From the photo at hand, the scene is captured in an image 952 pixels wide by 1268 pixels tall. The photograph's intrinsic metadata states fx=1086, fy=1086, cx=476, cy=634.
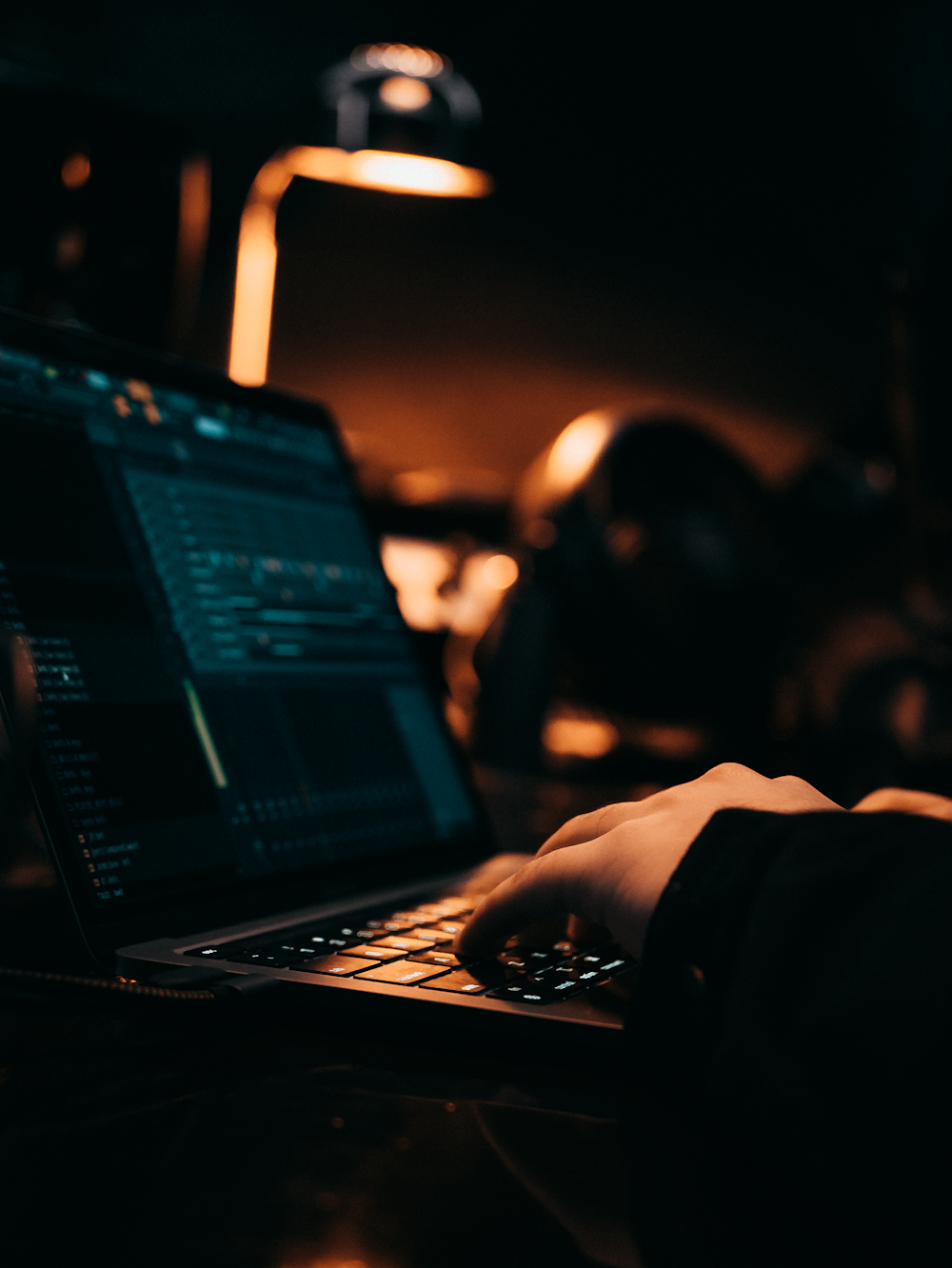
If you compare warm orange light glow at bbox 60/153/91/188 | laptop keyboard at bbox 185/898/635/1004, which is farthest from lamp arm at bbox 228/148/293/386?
laptop keyboard at bbox 185/898/635/1004

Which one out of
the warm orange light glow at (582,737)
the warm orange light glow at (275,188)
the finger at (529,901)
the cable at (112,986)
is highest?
the warm orange light glow at (275,188)

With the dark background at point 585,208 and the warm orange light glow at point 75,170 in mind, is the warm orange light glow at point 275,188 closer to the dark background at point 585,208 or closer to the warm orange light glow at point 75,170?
the dark background at point 585,208

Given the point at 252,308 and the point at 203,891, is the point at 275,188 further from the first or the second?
the point at 203,891

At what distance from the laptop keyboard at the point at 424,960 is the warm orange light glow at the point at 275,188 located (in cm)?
113

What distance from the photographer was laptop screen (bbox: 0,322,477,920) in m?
0.49

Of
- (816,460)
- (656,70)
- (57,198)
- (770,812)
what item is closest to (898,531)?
(816,460)

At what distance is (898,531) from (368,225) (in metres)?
2.04

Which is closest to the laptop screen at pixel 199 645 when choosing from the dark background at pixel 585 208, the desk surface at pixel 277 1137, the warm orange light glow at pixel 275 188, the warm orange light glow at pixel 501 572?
the desk surface at pixel 277 1137

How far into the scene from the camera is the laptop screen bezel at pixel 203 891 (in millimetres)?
452

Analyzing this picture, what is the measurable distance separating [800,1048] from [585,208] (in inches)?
137

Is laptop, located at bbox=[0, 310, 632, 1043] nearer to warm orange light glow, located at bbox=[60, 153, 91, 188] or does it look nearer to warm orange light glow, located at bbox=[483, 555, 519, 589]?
warm orange light glow, located at bbox=[60, 153, 91, 188]

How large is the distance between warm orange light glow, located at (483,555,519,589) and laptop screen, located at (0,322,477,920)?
658 millimetres

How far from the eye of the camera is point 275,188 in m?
1.73

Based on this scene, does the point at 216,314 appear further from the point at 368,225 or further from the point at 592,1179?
the point at 592,1179
